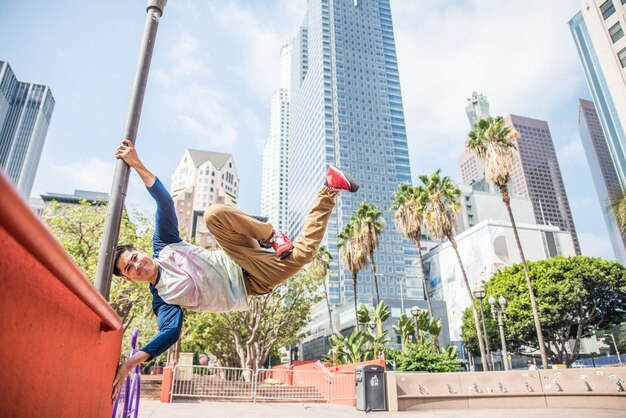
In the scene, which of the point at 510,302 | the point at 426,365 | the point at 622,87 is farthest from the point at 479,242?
the point at 426,365

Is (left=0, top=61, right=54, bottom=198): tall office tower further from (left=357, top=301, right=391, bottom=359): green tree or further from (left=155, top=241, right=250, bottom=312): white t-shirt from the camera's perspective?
(left=155, top=241, right=250, bottom=312): white t-shirt

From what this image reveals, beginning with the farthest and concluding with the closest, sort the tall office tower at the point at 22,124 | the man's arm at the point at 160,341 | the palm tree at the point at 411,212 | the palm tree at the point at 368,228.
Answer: the tall office tower at the point at 22,124 → the palm tree at the point at 368,228 → the palm tree at the point at 411,212 → the man's arm at the point at 160,341

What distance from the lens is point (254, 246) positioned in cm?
395

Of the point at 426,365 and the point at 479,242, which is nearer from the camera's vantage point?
the point at 426,365

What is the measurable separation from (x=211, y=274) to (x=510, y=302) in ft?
142

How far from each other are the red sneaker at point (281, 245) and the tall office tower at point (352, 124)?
308 feet

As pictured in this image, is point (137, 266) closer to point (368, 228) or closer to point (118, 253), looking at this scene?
point (118, 253)

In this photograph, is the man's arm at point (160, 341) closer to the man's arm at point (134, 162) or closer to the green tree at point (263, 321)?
the man's arm at point (134, 162)

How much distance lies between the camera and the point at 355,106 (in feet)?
405

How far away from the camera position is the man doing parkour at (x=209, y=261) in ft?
11.5

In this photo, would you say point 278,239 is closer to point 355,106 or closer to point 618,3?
point 618,3

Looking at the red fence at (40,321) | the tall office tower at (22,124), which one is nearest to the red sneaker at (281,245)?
the red fence at (40,321)

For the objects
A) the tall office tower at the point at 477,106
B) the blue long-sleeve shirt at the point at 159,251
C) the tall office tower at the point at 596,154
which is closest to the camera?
the blue long-sleeve shirt at the point at 159,251

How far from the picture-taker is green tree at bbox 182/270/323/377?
97.2ft
